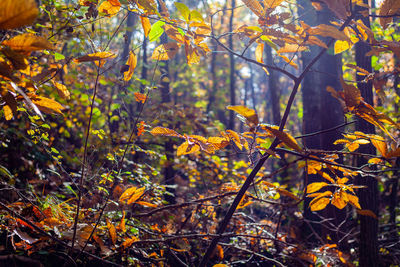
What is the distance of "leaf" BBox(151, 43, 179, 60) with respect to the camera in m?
1.54

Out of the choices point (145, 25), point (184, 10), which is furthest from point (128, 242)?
point (184, 10)

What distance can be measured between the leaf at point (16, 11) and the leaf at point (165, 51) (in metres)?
0.79

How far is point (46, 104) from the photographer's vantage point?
1.20m

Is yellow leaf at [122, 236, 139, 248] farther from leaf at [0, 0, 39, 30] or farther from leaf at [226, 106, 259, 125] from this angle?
leaf at [0, 0, 39, 30]

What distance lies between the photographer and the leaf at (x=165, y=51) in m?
1.54

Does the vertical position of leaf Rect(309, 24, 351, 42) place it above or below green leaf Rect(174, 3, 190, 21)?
below

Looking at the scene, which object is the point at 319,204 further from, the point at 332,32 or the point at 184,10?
the point at 184,10

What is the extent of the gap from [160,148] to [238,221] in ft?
8.80

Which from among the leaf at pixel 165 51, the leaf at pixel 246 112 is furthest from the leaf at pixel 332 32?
the leaf at pixel 165 51

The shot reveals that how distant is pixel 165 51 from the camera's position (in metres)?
1.61

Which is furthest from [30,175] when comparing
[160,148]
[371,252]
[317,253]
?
[371,252]

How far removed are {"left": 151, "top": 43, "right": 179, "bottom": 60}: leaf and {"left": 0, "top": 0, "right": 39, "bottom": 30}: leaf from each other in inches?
31.0

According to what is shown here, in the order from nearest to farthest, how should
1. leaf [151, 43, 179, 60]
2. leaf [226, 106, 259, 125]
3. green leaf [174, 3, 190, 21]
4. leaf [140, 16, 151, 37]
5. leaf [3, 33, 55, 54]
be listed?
leaf [3, 33, 55, 54] → leaf [226, 106, 259, 125] → green leaf [174, 3, 190, 21] → leaf [140, 16, 151, 37] → leaf [151, 43, 179, 60]

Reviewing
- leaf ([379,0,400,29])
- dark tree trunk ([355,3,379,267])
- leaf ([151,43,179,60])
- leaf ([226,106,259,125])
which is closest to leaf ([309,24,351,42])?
leaf ([379,0,400,29])
